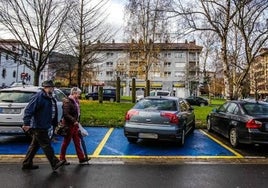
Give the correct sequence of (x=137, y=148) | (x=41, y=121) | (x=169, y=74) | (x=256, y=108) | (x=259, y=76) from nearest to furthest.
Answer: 1. (x=41, y=121)
2. (x=137, y=148)
3. (x=256, y=108)
4. (x=259, y=76)
5. (x=169, y=74)

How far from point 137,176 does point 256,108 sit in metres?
5.08

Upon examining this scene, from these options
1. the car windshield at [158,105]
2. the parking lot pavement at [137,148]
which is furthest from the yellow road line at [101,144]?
the car windshield at [158,105]

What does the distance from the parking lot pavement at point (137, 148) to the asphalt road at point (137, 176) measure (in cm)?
109

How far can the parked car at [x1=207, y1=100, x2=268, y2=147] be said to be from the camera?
885 centimetres

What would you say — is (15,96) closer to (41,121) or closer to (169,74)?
(41,121)

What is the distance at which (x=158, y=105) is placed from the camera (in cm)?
986

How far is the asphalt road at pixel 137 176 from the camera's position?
5887 mm

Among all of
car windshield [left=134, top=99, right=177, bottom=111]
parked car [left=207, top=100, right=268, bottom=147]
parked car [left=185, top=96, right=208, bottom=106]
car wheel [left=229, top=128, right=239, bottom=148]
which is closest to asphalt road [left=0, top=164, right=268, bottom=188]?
parked car [left=207, top=100, right=268, bottom=147]

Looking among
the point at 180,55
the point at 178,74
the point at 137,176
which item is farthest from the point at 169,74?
the point at 137,176

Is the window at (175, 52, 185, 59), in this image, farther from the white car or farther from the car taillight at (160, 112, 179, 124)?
the white car

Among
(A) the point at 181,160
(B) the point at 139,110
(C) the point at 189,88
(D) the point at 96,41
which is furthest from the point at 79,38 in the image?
(C) the point at 189,88

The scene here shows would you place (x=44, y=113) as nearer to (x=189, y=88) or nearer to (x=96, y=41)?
(x=96, y=41)

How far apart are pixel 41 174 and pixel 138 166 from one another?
203 cm

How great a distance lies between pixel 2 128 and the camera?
9.15 meters
